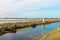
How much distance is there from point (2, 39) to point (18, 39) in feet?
12.5

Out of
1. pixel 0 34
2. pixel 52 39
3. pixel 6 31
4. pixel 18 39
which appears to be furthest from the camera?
pixel 6 31

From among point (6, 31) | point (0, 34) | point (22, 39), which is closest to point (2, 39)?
point (22, 39)

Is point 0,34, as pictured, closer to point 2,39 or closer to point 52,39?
point 2,39

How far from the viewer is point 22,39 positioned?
36.6m

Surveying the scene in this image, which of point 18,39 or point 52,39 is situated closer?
point 52,39

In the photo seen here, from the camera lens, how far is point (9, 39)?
37.3 metres

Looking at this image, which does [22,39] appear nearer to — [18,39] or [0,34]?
[18,39]

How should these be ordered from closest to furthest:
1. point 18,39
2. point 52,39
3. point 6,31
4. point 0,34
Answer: point 52,39 < point 18,39 < point 0,34 < point 6,31

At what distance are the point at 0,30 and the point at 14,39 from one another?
10.6m

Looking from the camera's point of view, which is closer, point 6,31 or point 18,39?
point 18,39

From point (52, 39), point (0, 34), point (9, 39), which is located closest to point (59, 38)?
point (52, 39)

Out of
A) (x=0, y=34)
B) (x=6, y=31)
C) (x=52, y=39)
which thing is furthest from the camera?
(x=6, y=31)

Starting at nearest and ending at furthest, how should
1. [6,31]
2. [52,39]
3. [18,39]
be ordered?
[52,39] → [18,39] → [6,31]

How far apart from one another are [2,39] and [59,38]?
13.7 m
